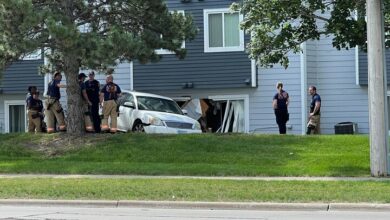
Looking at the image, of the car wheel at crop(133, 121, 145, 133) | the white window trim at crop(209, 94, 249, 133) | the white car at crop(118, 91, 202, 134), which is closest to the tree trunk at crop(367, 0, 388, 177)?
the white car at crop(118, 91, 202, 134)

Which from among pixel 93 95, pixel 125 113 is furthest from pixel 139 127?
pixel 93 95

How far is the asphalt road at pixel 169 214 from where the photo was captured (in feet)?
34.1

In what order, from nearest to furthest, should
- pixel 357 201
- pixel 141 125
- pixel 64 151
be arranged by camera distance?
pixel 357 201, pixel 64 151, pixel 141 125

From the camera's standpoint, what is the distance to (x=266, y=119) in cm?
2508

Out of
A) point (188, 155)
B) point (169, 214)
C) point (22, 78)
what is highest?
point (22, 78)

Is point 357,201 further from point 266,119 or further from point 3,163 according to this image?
point 266,119

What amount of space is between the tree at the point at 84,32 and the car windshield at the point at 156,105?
1.53 m

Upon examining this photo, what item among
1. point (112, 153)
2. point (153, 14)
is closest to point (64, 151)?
point (112, 153)

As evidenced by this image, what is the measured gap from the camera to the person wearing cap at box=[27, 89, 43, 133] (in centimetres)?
2102

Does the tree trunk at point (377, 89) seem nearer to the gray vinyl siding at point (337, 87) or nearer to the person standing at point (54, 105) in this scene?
the person standing at point (54, 105)

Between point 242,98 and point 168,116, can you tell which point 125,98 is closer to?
point 168,116

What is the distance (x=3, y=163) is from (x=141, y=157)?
357 cm

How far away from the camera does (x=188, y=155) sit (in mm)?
17578

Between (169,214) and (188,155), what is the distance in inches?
264
